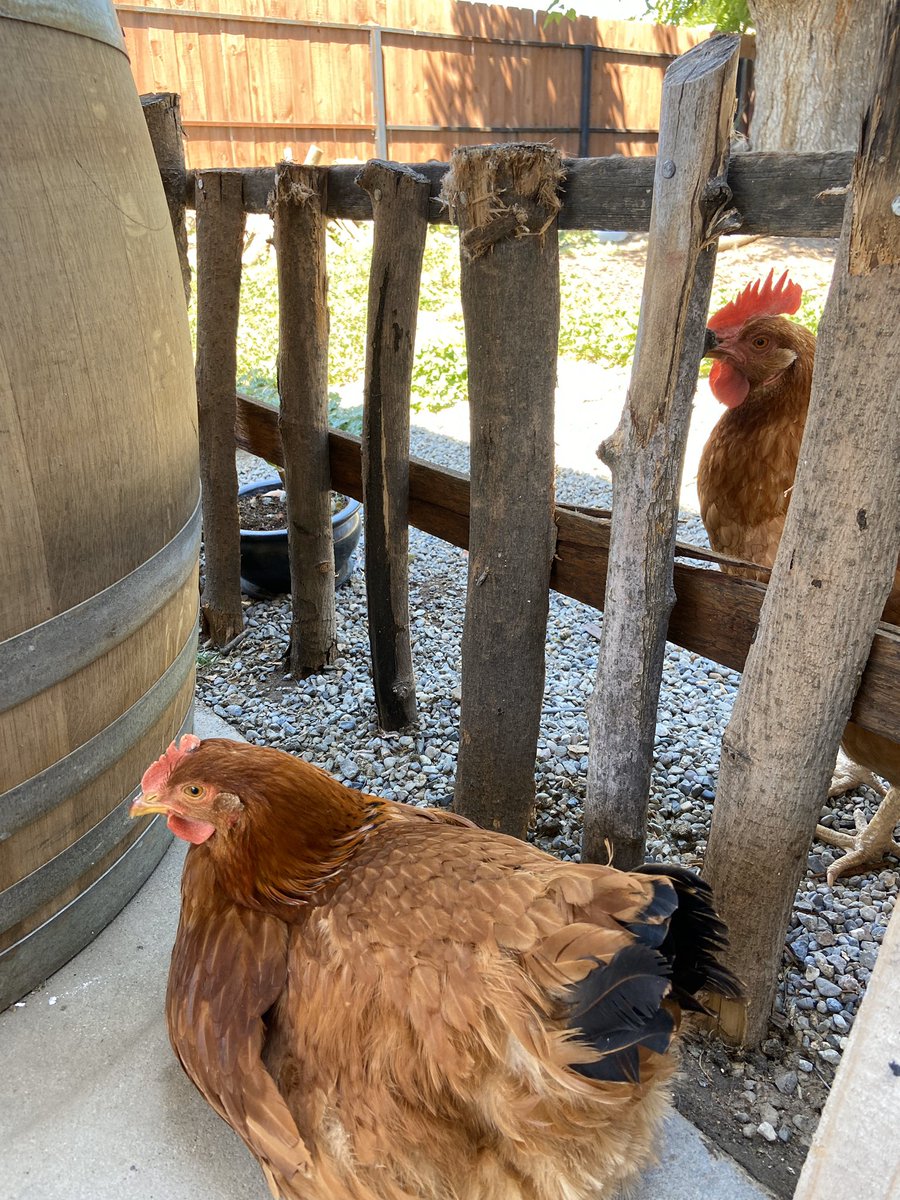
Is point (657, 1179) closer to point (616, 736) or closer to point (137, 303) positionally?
point (616, 736)

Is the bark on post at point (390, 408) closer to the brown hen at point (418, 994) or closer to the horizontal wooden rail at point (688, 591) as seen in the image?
the horizontal wooden rail at point (688, 591)

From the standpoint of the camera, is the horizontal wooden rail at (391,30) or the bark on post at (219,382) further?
the horizontal wooden rail at (391,30)

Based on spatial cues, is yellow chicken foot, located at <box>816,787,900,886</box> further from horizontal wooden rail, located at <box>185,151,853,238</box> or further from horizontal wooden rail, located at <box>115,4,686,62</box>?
horizontal wooden rail, located at <box>115,4,686,62</box>

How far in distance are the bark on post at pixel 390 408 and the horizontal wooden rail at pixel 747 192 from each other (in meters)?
0.10

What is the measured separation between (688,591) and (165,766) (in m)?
1.17

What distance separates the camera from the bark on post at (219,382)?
3.00m

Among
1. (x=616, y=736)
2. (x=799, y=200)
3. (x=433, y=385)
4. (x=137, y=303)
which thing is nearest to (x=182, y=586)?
(x=137, y=303)

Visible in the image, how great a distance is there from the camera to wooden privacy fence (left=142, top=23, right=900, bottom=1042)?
1.58 metres

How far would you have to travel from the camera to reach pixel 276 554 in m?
3.77

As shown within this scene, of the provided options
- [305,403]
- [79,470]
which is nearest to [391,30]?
[305,403]

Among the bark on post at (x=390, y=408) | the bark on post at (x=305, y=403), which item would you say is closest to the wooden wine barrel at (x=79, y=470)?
the bark on post at (x=390, y=408)

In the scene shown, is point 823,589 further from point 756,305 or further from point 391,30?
point 391,30

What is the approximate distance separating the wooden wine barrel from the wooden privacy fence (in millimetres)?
712

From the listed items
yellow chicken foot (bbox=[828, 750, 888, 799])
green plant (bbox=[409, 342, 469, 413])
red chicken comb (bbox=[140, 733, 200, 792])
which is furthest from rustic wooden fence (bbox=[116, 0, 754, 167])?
red chicken comb (bbox=[140, 733, 200, 792])
